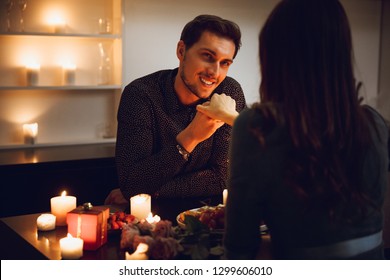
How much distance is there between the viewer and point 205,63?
2.23 meters

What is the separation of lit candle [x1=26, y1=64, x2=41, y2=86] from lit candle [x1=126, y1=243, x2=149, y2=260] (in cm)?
244

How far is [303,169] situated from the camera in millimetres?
1040

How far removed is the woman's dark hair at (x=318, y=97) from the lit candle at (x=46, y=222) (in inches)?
32.3

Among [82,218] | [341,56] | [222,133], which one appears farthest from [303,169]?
[222,133]

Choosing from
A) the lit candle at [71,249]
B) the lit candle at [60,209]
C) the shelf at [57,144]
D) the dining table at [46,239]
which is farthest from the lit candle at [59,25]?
the lit candle at [71,249]

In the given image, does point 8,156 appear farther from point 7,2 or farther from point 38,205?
point 7,2

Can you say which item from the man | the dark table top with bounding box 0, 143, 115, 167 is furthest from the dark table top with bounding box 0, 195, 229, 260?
the dark table top with bounding box 0, 143, 115, 167

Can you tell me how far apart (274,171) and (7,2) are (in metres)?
2.85

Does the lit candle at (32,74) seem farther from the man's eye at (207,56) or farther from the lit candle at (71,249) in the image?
the lit candle at (71,249)

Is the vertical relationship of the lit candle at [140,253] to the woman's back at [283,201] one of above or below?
below

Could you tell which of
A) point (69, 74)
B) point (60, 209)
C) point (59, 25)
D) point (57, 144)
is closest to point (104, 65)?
point (69, 74)

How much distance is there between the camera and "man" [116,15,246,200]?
2.01 metres

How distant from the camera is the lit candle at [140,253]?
1.32 meters

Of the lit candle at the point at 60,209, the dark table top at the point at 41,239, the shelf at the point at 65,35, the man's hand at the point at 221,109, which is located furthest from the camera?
the shelf at the point at 65,35
